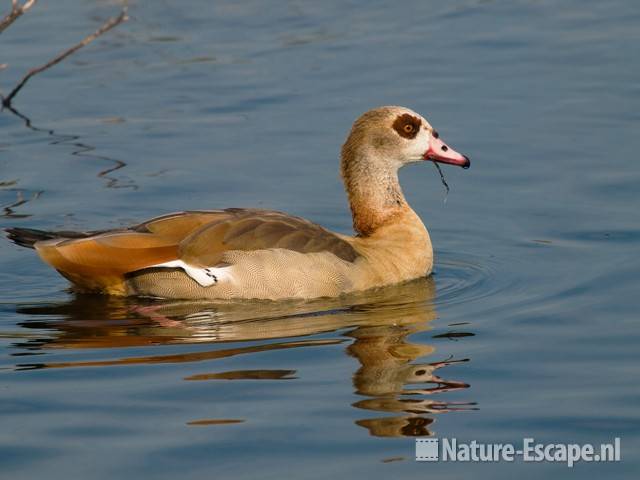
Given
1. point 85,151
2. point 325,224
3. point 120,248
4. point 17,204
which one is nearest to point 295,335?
point 120,248

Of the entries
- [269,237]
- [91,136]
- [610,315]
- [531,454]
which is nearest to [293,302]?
[269,237]

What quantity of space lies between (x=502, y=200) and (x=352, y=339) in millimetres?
3333

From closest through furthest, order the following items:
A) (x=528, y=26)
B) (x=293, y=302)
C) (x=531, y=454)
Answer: (x=531, y=454) → (x=293, y=302) → (x=528, y=26)

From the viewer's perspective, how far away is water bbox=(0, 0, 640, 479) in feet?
23.2

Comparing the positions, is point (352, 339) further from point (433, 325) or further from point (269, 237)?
point (269, 237)

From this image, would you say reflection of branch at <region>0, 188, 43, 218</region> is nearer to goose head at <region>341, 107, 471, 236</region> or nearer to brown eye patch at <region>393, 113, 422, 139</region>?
goose head at <region>341, 107, 471, 236</region>

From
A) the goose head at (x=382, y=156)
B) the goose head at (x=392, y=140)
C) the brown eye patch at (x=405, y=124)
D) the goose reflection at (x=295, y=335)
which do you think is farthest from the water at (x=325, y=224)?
the brown eye patch at (x=405, y=124)

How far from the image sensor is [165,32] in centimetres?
1695

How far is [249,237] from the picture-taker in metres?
9.65

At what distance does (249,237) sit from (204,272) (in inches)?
14.9

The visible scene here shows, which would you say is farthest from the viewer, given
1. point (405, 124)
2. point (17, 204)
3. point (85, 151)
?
point (85, 151)

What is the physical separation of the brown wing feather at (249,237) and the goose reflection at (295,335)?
1.15ft

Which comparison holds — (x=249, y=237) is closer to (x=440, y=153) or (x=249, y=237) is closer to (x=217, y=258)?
(x=217, y=258)

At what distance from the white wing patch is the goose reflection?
0.18 meters
